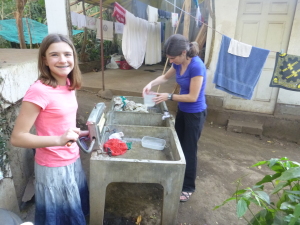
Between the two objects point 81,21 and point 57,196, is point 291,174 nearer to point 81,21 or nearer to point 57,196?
point 57,196

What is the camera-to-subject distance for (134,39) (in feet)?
20.0

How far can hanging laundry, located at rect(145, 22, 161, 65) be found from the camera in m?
7.04

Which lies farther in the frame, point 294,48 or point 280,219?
point 294,48

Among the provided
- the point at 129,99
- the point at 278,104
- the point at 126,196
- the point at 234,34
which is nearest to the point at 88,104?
the point at 129,99

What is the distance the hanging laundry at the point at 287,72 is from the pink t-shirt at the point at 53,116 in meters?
3.52

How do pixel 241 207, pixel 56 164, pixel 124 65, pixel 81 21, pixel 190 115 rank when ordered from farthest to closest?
pixel 124 65, pixel 81 21, pixel 190 115, pixel 56 164, pixel 241 207

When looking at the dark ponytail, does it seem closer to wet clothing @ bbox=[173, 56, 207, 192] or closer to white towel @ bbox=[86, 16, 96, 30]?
wet clothing @ bbox=[173, 56, 207, 192]

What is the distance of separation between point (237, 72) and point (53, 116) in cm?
331

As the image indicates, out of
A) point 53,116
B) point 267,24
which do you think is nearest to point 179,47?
point 53,116

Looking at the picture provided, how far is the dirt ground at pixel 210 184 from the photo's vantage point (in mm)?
2227

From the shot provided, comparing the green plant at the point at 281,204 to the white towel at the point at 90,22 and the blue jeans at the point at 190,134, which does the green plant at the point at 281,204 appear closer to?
the blue jeans at the point at 190,134

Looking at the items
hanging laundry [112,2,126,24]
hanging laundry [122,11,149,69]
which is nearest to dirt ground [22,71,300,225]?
hanging laundry [122,11,149,69]

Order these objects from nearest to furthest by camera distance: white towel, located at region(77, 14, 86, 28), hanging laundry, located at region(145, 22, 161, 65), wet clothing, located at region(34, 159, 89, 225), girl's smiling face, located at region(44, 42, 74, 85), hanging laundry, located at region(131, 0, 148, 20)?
girl's smiling face, located at region(44, 42, 74, 85) < wet clothing, located at region(34, 159, 89, 225) < white towel, located at region(77, 14, 86, 28) < hanging laundry, located at region(145, 22, 161, 65) < hanging laundry, located at region(131, 0, 148, 20)

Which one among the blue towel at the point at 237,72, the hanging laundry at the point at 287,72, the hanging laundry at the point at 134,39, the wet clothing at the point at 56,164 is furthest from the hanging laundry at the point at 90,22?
the wet clothing at the point at 56,164
